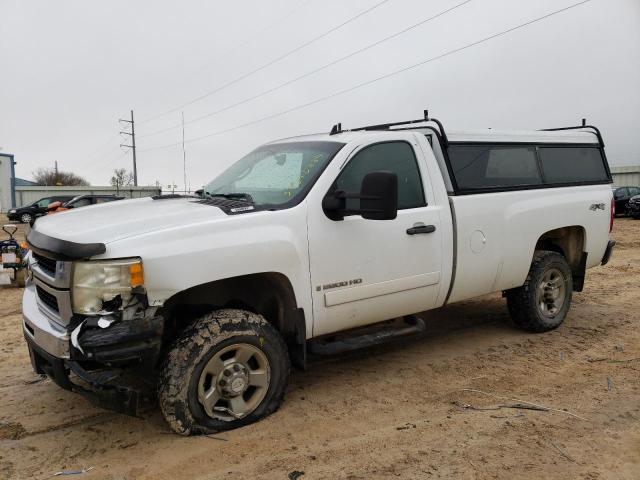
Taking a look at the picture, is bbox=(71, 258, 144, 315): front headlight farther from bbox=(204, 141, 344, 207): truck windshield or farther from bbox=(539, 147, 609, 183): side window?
bbox=(539, 147, 609, 183): side window

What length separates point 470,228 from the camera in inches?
184

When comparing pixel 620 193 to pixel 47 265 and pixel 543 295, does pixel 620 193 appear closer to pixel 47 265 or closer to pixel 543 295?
pixel 543 295

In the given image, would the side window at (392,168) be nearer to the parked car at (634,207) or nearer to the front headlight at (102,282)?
the front headlight at (102,282)

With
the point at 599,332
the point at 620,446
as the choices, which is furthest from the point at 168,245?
the point at 599,332

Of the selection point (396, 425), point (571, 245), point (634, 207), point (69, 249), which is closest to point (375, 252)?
point (396, 425)

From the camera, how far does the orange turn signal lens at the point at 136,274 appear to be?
3.05 metres

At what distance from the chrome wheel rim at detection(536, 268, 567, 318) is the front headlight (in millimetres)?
4197

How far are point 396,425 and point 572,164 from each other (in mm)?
3835

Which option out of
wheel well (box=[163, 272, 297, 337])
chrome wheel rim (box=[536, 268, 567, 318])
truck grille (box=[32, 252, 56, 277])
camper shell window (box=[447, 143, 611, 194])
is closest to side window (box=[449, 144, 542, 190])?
camper shell window (box=[447, 143, 611, 194])

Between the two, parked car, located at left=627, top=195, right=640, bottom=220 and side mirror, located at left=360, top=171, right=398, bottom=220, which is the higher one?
side mirror, located at left=360, top=171, right=398, bottom=220

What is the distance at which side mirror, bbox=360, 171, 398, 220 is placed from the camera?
343 centimetres

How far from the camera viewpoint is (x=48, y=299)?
3.47m

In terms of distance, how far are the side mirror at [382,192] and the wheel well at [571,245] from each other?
9.96 ft

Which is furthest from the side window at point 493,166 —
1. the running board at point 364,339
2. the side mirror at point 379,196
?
the side mirror at point 379,196
